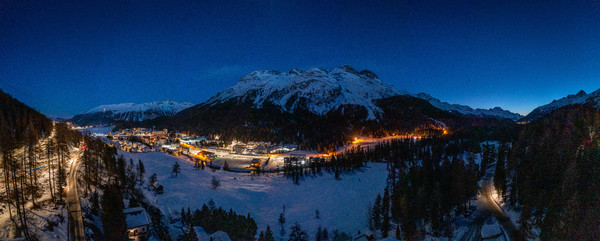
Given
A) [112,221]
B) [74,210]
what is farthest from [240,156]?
[112,221]

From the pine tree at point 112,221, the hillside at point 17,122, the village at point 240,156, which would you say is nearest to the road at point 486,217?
the pine tree at point 112,221

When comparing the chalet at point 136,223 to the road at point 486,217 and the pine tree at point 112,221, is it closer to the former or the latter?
the pine tree at point 112,221

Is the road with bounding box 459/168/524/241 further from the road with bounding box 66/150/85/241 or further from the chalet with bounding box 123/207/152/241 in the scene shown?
the road with bounding box 66/150/85/241

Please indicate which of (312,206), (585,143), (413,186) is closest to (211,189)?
(312,206)

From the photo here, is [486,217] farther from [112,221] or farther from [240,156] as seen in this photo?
[240,156]

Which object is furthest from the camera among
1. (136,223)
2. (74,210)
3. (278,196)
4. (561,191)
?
(278,196)

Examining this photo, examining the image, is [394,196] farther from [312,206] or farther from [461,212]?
[312,206]
